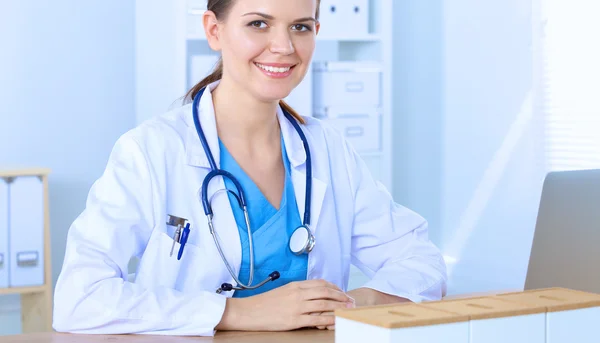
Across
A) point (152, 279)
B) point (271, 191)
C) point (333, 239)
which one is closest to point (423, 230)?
point (333, 239)

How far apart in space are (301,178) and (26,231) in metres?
1.83

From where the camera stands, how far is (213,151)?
167 cm

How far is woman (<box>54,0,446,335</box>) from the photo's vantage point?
4.69ft

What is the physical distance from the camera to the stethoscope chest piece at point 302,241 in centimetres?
166

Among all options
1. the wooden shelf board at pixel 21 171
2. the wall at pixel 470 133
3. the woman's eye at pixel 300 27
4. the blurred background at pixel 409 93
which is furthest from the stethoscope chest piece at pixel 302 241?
the wall at pixel 470 133

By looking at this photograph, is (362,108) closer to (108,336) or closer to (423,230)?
A: (423,230)

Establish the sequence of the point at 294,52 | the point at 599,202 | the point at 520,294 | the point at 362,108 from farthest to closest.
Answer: the point at 362,108
the point at 294,52
the point at 599,202
the point at 520,294

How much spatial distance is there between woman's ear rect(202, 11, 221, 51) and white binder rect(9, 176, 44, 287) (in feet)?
5.71

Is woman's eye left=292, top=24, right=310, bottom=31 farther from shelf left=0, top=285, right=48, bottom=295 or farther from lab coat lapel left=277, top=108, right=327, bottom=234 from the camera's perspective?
shelf left=0, top=285, right=48, bottom=295

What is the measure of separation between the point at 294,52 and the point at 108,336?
62 centimetres

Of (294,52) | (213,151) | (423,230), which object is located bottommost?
(423,230)

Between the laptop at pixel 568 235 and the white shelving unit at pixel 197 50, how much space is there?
2.27 meters

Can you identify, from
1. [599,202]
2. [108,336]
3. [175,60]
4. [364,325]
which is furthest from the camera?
[175,60]

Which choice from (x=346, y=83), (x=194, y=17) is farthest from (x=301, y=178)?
(x=346, y=83)
